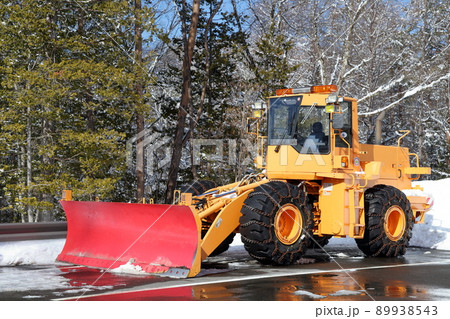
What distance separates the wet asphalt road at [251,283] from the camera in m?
6.77

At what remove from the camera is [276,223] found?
9266 millimetres

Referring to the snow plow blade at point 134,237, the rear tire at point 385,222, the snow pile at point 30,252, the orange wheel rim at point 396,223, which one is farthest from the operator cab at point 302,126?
the snow pile at point 30,252

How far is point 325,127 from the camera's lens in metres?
10.3

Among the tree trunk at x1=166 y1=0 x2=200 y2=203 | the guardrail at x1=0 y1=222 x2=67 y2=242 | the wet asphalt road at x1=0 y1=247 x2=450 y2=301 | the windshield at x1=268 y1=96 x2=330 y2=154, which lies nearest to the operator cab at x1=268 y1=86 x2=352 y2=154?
the windshield at x1=268 y1=96 x2=330 y2=154

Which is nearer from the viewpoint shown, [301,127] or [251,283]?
[251,283]

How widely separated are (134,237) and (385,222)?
4.92 meters

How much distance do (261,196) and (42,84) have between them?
10873mm

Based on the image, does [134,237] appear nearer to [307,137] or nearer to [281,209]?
[281,209]

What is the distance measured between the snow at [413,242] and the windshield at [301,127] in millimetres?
2945

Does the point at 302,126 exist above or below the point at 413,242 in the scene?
above

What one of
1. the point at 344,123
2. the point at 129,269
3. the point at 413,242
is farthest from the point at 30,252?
the point at 413,242

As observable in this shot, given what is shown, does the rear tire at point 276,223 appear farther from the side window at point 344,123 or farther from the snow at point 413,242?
the snow at point 413,242

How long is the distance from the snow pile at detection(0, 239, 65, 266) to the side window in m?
5.51
